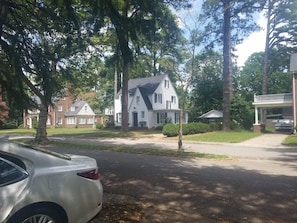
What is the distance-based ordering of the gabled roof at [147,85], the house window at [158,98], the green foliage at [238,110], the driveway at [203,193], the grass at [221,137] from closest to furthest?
1. the driveway at [203,193]
2. the grass at [221,137]
3. the green foliage at [238,110]
4. the house window at [158,98]
5. the gabled roof at [147,85]

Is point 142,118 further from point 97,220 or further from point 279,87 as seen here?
point 97,220

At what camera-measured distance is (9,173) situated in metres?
3.77

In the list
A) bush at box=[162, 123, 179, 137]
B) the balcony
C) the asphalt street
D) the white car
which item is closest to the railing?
the balcony

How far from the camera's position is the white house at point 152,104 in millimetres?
47812

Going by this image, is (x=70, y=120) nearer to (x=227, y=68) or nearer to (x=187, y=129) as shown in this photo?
(x=227, y=68)

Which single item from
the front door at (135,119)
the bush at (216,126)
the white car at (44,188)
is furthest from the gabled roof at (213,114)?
the white car at (44,188)

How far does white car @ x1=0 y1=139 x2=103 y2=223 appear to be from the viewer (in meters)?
3.63

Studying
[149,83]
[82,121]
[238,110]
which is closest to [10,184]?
[238,110]

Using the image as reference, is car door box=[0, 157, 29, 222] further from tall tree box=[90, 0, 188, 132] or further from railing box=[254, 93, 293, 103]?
railing box=[254, 93, 293, 103]

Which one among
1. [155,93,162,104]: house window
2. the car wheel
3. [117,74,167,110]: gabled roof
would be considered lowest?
the car wheel

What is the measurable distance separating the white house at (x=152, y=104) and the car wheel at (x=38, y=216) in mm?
43402

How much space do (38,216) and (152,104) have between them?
4442cm

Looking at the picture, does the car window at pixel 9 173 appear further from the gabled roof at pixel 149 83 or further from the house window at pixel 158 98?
the house window at pixel 158 98

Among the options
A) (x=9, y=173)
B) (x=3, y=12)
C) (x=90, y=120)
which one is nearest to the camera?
(x=9, y=173)
